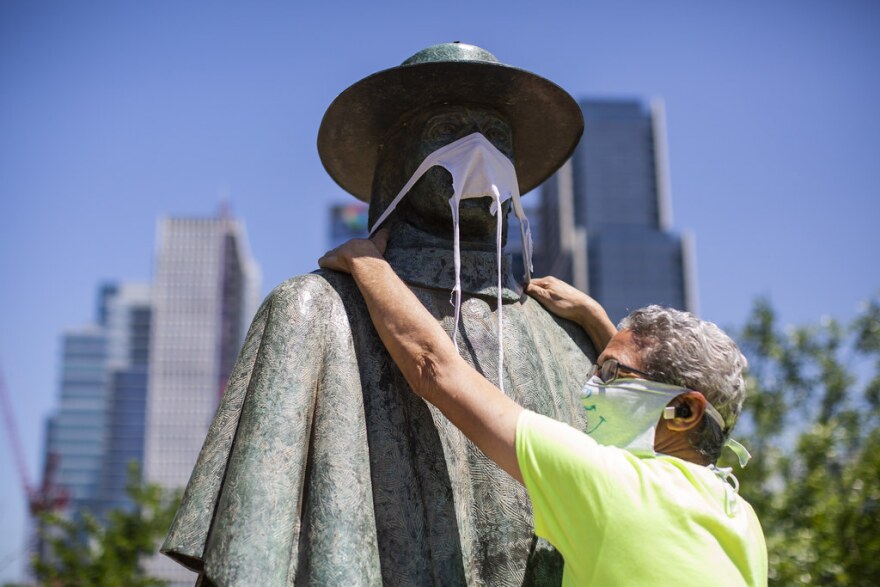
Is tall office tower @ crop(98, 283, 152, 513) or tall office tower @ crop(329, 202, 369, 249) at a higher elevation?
tall office tower @ crop(329, 202, 369, 249)

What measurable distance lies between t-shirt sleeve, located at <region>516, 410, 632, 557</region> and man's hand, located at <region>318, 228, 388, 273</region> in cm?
109

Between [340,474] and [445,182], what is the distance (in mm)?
1120

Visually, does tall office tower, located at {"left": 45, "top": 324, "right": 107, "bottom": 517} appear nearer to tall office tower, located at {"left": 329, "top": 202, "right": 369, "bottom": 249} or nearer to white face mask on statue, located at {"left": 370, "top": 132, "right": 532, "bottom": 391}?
tall office tower, located at {"left": 329, "top": 202, "right": 369, "bottom": 249}

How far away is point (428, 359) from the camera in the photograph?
2.68m

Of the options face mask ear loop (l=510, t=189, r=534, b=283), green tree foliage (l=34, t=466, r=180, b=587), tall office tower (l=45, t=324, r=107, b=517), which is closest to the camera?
face mask ear loop (l=510, t=189, r=534, b=283)

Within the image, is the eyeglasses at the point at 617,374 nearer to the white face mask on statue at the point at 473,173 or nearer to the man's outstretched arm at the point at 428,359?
the man's outstretched arm at the point at 428,359

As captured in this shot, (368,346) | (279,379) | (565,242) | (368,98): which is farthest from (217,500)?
(565,242)

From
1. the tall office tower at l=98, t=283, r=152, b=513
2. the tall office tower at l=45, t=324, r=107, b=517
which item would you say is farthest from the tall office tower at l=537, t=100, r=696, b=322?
the tall office tower at l=45, t=324, r=107, b=517

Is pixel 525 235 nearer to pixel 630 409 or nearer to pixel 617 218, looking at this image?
pixel 630 409

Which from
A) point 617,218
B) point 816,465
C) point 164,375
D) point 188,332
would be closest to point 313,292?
point 816,465

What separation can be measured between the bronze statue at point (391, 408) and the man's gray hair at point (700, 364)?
79 centimetres

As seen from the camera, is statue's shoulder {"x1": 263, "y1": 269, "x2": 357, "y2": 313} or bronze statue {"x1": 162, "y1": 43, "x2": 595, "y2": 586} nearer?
bronze statue {"x1": 162, "y1": 43, "x2": 595, "y2": 586}

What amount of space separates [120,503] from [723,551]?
148571mm

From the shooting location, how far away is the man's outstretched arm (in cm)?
233
